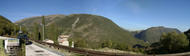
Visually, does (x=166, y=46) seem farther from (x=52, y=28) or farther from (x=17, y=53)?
(x=17, y=53)

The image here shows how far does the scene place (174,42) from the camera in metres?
85.3

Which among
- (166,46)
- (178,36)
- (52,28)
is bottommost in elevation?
(166,46)

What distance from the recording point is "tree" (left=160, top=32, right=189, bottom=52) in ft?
276

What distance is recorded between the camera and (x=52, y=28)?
90.1 m

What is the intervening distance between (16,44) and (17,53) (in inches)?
25.7

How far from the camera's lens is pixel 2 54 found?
11.9 metres

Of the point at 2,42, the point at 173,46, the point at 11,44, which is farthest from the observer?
the point at 173,46

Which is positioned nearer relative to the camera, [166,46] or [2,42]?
[2,42]

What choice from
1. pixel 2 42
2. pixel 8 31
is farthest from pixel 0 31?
pixel 2 42

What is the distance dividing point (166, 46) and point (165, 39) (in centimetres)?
400

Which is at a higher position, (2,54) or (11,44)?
(11,44)

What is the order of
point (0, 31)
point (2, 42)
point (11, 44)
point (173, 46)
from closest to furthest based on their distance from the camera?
point (11, 44), point (2, 42), point (0, 31), point (173, 46)

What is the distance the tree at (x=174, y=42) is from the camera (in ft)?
276

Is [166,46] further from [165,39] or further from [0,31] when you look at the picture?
[0,31]
